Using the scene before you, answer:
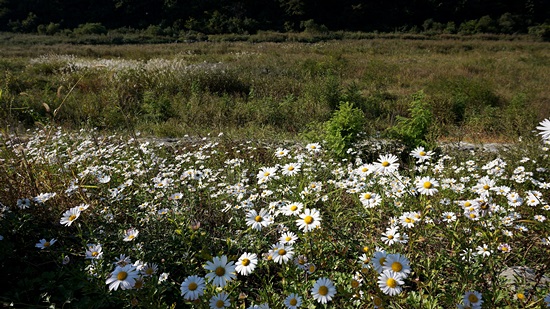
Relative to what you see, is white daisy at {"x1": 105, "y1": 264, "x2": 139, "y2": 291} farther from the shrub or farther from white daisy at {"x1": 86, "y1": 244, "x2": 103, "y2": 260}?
the shrub

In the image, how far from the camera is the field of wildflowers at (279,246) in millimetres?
1519

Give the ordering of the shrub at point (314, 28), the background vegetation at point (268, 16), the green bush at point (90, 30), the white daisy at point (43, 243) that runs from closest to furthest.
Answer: the white daisy at point (43, 243)
the green bush at point (90, 30)
the shrub at point (314, 28)
the background vegetation at point (268, 16)

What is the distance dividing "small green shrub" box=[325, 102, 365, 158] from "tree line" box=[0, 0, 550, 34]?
34.9 metres

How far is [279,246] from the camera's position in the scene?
1562mm

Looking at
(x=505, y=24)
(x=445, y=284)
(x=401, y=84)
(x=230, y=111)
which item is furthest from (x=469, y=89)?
(x=505, y=24)

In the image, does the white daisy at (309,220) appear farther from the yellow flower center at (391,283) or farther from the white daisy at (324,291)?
the yellow flower center at (391,283)

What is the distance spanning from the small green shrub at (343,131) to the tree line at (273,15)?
34906mm

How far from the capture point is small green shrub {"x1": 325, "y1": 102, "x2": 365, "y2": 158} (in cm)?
435

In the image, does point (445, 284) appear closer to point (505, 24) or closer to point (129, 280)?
point (129, 280)

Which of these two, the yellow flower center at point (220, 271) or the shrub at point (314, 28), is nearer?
the yellow flower center at point (220, 271)

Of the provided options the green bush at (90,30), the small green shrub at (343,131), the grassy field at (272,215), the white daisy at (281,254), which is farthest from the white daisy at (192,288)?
the green bush at (90,30)

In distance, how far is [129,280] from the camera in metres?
1.38

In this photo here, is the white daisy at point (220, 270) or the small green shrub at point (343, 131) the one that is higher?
the white daisy at point (220, 270)

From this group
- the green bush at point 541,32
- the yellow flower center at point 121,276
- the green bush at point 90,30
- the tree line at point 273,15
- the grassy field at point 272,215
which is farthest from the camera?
the tree line at point 273,15
